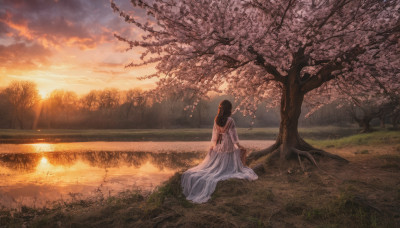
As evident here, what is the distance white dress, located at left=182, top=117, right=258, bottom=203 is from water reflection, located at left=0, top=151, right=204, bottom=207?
282 cm

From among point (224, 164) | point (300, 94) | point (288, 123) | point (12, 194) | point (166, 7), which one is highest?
point (166, 7)

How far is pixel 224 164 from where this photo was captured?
310 inches

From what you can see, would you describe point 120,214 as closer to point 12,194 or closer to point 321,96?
point 12,194

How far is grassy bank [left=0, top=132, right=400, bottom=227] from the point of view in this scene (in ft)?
16.8

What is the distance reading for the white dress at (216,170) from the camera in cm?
688

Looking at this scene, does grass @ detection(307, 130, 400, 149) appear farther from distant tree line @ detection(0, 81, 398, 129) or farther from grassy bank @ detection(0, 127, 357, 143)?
distant tree line @ detection(0, 81, 398, 129)

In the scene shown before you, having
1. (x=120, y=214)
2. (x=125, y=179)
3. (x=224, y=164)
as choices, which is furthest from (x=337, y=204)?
(x=125, y=179)

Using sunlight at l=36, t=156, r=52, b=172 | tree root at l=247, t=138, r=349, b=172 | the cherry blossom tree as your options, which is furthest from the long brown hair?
sunlight at l=36, t=156, r=52, b=172

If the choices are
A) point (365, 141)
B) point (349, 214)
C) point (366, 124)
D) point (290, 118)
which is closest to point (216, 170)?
point (349, 214)

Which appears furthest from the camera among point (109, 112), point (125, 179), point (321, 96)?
point (109, 112)

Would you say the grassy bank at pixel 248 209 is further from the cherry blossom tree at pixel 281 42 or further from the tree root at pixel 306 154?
the cherry blossom tree at pixel 281 42

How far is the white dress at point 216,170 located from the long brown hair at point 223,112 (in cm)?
15

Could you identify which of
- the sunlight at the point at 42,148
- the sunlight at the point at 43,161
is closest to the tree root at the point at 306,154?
the sunlight at the point at 43,161

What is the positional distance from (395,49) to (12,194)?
15.2 metres
